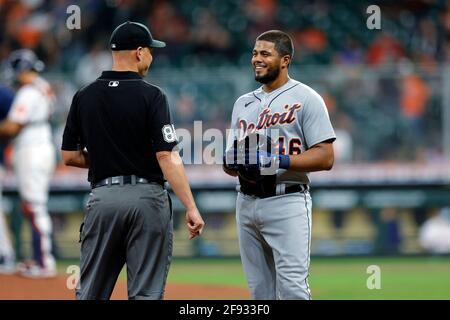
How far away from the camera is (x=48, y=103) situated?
1057 cm

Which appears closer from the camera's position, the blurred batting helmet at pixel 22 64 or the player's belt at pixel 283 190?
the player's belt at pixel 283 190

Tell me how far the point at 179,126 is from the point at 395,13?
189 inches

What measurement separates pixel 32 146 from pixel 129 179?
5333mm

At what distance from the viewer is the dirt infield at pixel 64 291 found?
864 centimetres

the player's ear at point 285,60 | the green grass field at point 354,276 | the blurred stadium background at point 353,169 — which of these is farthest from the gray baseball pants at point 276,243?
the blurred stadium background at point 353,169

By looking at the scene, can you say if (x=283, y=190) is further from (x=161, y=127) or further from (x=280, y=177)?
(x=161, y=127)

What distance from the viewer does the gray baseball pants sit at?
5719 millimetres

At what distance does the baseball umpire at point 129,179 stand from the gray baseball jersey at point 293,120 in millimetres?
731

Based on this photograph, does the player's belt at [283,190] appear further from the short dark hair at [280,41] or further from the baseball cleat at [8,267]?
the baseball cleat at [8,267]

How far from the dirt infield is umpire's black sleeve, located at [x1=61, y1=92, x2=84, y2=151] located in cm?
292

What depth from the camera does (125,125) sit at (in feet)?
17.9

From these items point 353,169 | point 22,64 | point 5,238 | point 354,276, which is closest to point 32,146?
point 22,64
